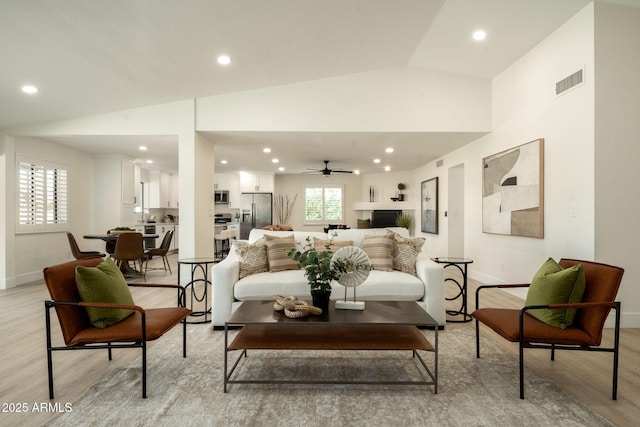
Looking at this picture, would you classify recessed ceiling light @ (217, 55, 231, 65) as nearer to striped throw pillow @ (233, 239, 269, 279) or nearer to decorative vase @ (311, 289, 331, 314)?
striped throw pillow @ (233, 239, 269, 279)

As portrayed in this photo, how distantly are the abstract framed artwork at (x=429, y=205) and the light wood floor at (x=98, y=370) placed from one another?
4692 mm

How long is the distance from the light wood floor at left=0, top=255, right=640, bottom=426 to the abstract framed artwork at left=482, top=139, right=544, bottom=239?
1.47 metres

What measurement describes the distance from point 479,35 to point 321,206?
7.31 m

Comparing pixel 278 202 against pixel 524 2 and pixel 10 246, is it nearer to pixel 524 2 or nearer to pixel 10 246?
pixel 10 246

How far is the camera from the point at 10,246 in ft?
18.0

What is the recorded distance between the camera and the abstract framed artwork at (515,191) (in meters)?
4.25

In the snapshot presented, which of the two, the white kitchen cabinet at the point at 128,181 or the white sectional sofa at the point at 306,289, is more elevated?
the white kitchen cabinet at the point at 128,181

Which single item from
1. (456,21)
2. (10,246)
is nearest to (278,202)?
(10,246)

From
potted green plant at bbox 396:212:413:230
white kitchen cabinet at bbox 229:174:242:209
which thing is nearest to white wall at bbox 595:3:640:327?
potted green plant at bbox 396:212:413:230

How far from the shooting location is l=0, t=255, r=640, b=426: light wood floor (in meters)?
2.07

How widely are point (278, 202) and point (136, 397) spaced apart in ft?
29.3

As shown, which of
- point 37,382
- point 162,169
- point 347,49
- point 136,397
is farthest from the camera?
point 162,169

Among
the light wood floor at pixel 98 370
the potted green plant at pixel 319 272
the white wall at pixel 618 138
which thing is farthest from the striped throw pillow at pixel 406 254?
the white wall at pixel 618 138

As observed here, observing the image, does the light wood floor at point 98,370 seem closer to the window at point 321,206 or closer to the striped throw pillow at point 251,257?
the striped throw pillow at point 251,257
